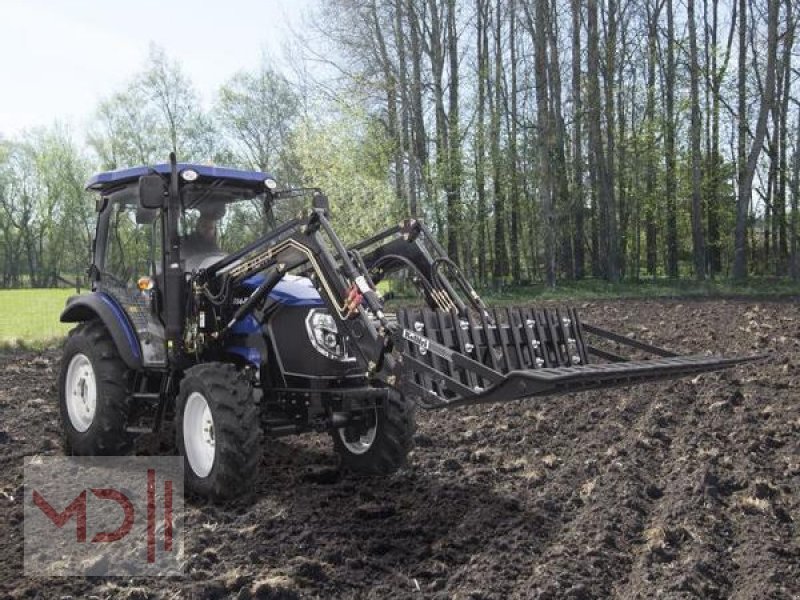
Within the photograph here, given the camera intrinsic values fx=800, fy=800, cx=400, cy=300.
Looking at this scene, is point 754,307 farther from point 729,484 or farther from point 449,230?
point 449,230

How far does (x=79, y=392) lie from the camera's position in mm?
6656

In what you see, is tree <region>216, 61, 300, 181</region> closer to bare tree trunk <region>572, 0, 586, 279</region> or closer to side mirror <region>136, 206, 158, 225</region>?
bare tree trunk <region>572, 0, 586, 279</region>

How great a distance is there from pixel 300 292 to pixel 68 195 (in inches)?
1939

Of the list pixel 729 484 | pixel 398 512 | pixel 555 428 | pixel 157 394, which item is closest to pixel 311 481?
pixel 398 512

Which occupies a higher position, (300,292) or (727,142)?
(727,142)

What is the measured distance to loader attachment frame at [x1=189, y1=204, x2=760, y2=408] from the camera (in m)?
4.43

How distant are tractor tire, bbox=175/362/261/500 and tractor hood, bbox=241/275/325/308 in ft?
2.07

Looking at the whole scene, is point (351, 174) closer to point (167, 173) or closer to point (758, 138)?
point (758, 138)

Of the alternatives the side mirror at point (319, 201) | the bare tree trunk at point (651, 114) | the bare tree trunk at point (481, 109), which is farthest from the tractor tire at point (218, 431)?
the bare tree trunk at point (651, 114)

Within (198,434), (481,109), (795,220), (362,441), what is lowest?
(362,441)

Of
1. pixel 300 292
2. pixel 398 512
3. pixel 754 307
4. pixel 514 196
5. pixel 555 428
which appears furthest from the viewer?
pixel 514 196

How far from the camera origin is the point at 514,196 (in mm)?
29656

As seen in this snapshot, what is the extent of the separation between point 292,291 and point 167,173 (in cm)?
130

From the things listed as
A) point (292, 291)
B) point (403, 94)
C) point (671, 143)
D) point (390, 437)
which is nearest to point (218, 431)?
point (292, 291)
